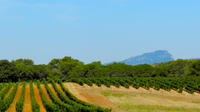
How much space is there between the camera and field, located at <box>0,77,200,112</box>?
998 inches

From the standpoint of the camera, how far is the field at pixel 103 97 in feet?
83.2

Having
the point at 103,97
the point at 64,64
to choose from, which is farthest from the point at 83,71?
the point at 103,97

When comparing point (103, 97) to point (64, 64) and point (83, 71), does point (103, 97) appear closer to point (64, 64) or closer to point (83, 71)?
point (83, 71)

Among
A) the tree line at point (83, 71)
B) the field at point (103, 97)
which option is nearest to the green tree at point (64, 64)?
the tree line at point (83, 71)

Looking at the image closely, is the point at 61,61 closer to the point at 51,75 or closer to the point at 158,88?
the point at 51,75

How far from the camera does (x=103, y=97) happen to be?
3594 cm

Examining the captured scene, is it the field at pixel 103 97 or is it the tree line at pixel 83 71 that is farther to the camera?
the tree line at pixel 83 71

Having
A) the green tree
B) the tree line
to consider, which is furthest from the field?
the green tree

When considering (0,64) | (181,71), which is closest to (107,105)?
(0,64)

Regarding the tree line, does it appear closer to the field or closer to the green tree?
the green tree

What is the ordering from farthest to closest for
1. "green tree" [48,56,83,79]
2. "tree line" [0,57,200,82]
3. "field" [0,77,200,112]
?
"green tree" [48,56,83,79] → "tree line" [0,57,200,82] → "field" [0,77,200,112]

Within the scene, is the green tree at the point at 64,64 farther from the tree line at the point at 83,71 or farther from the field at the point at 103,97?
the field at the point at 103,97

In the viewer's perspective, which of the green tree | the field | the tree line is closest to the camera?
the field

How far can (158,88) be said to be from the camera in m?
46.6
